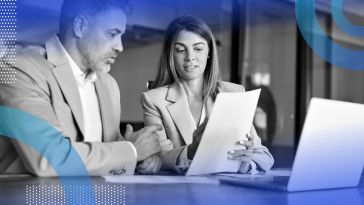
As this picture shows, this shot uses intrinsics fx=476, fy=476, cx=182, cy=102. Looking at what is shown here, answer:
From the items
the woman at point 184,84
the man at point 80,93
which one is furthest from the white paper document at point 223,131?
the woman at point 184,84

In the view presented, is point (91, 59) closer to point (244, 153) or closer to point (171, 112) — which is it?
point (171, 112)

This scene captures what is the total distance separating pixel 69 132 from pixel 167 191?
82cm

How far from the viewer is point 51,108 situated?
168 centimetres

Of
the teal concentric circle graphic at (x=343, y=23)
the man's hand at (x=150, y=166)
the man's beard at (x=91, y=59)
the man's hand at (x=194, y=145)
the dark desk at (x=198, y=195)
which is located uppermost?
the teal concentric circle graphic at (x=343, y=23)

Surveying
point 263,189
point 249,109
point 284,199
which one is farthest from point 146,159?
point 284,199

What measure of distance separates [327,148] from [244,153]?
1.85 ft

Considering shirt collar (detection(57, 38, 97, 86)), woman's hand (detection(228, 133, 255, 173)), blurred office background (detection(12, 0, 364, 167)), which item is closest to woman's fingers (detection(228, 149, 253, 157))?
woman's hand (detection(228, 133, 255, 173))

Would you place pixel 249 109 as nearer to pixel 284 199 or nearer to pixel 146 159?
pixel 146 159

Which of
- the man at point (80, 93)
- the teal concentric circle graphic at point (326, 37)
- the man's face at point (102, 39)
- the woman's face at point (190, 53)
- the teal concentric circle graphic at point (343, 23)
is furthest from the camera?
the teal concentric circle graphic at point (343, 23)

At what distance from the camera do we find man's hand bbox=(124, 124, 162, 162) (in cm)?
168

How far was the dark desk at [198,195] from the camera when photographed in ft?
3.14

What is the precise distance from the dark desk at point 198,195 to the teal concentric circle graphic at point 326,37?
604 centimetres

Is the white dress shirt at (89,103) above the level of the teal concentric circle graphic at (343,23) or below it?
below

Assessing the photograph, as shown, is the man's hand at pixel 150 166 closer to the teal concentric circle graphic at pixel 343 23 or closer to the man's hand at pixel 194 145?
the man's hand at pixel 194 145
